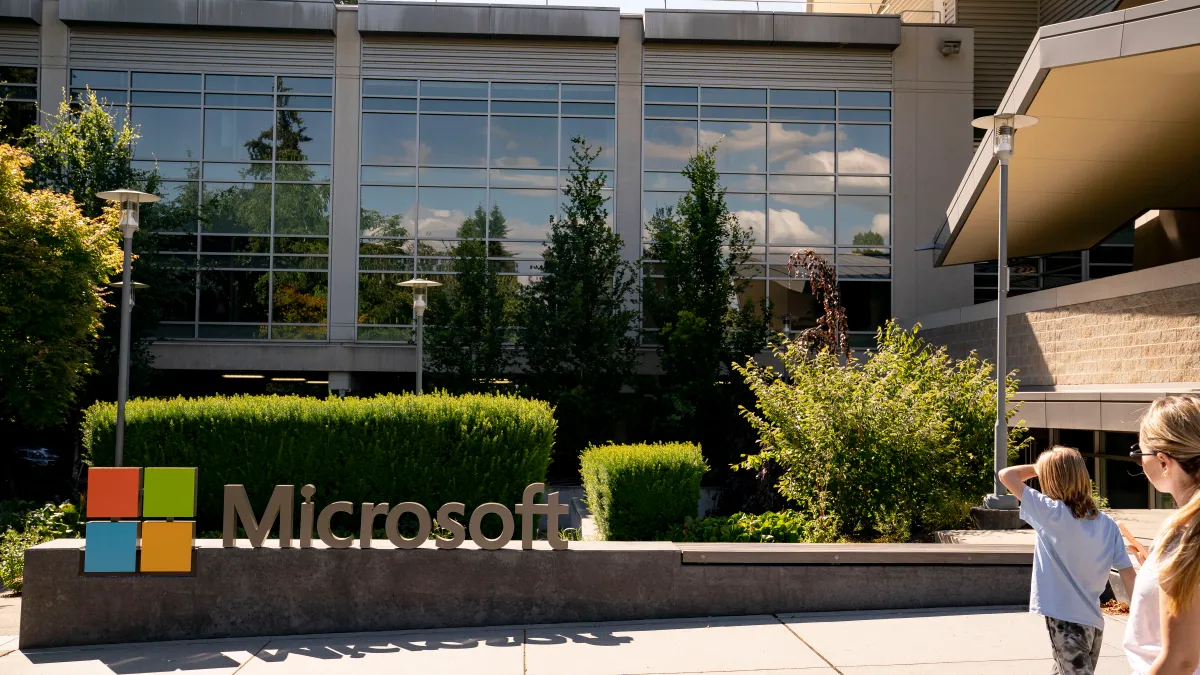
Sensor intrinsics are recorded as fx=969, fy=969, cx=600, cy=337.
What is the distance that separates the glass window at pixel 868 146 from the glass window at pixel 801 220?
4.12ft

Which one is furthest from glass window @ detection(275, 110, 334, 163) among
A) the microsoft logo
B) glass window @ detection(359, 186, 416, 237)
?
the microsoft logo

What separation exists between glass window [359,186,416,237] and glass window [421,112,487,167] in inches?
47.8

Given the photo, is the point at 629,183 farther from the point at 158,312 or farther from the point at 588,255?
the point at 158,312

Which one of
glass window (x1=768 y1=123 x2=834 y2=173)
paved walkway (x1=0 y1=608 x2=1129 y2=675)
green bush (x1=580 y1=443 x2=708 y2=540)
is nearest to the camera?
paved walkway (x1=0 y1=608 x2=1129 y2=675)

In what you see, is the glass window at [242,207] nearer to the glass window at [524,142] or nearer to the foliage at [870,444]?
the glass window at [524,142]

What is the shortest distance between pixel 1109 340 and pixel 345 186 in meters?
20.2

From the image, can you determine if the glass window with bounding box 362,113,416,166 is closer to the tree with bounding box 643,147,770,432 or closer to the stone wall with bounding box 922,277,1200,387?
the tree with bounding box 643,147,770,432

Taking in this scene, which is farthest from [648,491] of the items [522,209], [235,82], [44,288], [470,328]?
[235,82]

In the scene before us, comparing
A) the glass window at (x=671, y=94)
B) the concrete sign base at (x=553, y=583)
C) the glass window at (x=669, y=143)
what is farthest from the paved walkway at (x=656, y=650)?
the glass window at (x=671, y=94)

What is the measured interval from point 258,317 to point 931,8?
2289cm

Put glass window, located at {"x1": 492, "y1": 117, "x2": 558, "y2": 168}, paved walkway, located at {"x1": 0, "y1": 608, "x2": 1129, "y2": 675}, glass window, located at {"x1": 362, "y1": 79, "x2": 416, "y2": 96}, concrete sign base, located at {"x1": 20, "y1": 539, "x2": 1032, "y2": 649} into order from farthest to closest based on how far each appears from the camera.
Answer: glass window, located at {"x1": 492, "y1": 117, "x2": 558, "y2": 168} → glass window, located at {"x1": 362, "y1": 79, "x2": 416, "y2": 96} → concrete sign base, located at {"x1": 20, "y1": 539, "x2": 1032, "y2": 649} → paved walkway, located at {"x1": 0, "y1": 608, "x2": 1129, "y2": 675}

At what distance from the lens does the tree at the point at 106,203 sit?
76.7 feet

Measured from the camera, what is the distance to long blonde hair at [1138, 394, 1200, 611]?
2.71 m

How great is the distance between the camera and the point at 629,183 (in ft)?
92.0
